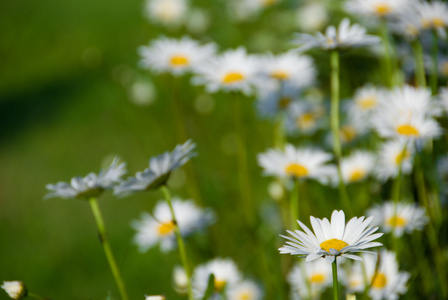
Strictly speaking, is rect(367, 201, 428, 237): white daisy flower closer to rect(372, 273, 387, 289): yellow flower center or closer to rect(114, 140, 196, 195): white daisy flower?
rect(372, 273, 387, 289): yellow flower center

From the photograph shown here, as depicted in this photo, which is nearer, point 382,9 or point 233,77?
point 382,9

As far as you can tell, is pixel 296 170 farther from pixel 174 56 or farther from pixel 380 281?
→ pixel 174 56

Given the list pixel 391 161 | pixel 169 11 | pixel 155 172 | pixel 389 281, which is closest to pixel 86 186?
pixel 155 172

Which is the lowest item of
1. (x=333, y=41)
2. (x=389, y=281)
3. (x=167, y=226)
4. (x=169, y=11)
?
(x=389, y=281)

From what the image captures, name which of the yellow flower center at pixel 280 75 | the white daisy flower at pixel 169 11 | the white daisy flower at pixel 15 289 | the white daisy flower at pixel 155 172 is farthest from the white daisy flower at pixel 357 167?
the white daisy flower at pixel 169 11

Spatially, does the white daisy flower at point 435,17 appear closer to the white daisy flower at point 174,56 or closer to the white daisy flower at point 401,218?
the white daisy flower at point 401,218

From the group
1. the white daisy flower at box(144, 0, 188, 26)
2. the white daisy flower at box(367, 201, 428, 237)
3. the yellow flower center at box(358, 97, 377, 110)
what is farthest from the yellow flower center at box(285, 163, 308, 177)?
the white daisy flower at box(144, 0, 188, 26)
